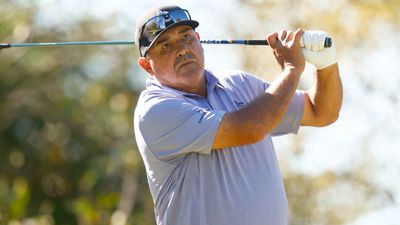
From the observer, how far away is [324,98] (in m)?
5.52

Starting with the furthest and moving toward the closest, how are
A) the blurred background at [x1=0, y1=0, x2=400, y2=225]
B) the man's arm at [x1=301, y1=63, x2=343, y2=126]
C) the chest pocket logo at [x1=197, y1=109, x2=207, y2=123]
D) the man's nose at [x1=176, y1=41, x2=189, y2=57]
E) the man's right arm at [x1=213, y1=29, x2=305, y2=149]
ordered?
the blurred background at [x1=0, y1=0, x2=400, y2=225], the man's arm at [x1=301, y1=63, x2=343, y2=126], the man's nose at [x1=176, y1=41, x2=189, y2=57], the chest pocket logo at [x1=197, y1=109, x2=207, y2=123], the man's right arm at [x1=213, y1=29, x2=305, y2=149]

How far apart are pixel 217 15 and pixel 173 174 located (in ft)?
30.9

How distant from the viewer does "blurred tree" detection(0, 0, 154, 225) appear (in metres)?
16.0

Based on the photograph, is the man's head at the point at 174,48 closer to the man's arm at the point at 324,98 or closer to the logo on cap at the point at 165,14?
the logo on cap at the point at 165,14

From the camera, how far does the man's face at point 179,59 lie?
17.5 feet

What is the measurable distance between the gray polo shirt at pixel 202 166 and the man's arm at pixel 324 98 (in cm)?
36

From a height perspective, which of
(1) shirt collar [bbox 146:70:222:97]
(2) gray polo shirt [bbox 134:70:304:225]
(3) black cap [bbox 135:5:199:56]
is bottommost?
(2) gray polo shirt [bbox 134:70:304:225]

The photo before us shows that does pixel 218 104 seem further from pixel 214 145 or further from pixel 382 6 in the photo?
pixel 382 6

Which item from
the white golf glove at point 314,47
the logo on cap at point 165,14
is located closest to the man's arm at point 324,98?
the white golf glove at point 314,47

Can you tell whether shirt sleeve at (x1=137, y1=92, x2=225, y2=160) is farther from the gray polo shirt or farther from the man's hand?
the man's hand

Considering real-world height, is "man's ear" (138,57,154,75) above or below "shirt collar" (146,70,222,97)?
above

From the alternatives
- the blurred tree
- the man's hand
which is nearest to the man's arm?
the man's hand

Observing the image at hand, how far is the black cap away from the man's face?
0.07 ft

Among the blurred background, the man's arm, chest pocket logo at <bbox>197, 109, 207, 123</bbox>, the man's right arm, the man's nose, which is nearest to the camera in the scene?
the man's right arm
